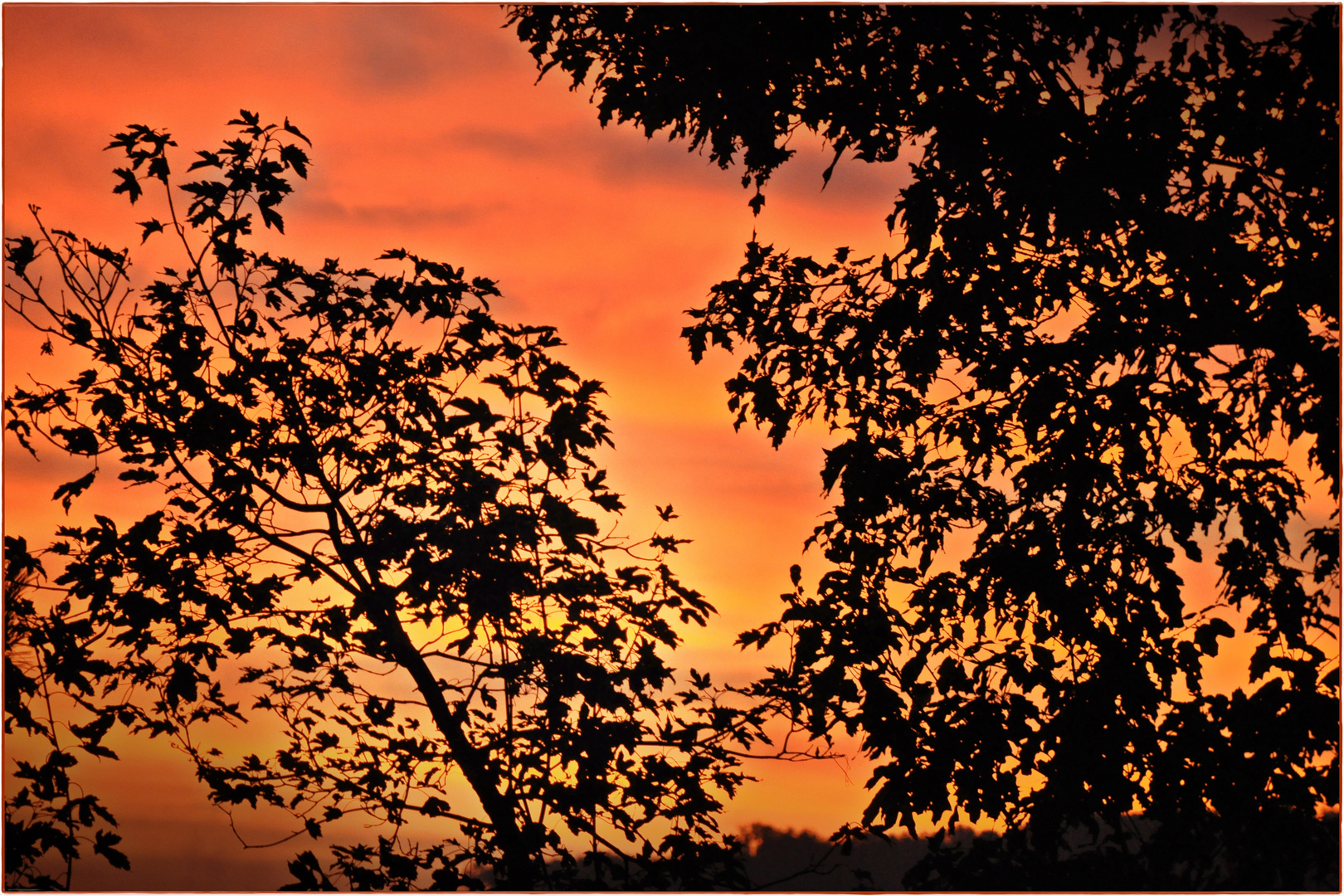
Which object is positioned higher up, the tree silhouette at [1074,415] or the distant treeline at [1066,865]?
the tree silhouette at [1074,415]

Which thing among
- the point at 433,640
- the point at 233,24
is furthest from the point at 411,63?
the point at 433,640

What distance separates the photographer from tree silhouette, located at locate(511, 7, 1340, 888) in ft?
12.8

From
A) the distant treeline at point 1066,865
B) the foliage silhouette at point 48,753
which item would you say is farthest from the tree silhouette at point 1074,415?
the foliage silhouette at point 48,753

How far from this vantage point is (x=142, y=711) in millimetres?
4066

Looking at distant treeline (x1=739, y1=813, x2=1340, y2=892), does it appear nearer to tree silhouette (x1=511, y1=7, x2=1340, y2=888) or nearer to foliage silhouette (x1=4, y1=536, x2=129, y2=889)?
tree silhouette (x1=511, y1=7, x2=1340, y2=888)

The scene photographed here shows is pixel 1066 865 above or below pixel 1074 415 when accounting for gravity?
below

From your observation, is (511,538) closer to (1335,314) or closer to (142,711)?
(142,711)

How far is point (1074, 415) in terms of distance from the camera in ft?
14.0

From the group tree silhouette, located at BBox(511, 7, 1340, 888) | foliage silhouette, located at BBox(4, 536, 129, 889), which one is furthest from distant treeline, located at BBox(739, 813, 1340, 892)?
foliage silhouette, located at BBox(4, 536, 129, 889)

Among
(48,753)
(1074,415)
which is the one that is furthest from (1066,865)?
(48,753)

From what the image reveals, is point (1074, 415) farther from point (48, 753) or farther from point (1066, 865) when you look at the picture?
point (48, 753)

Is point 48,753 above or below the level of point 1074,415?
below

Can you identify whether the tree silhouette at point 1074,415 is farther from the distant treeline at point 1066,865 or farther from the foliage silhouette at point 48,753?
the foliage silhouette at point 48,753

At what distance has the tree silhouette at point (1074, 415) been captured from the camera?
389 centimetres
